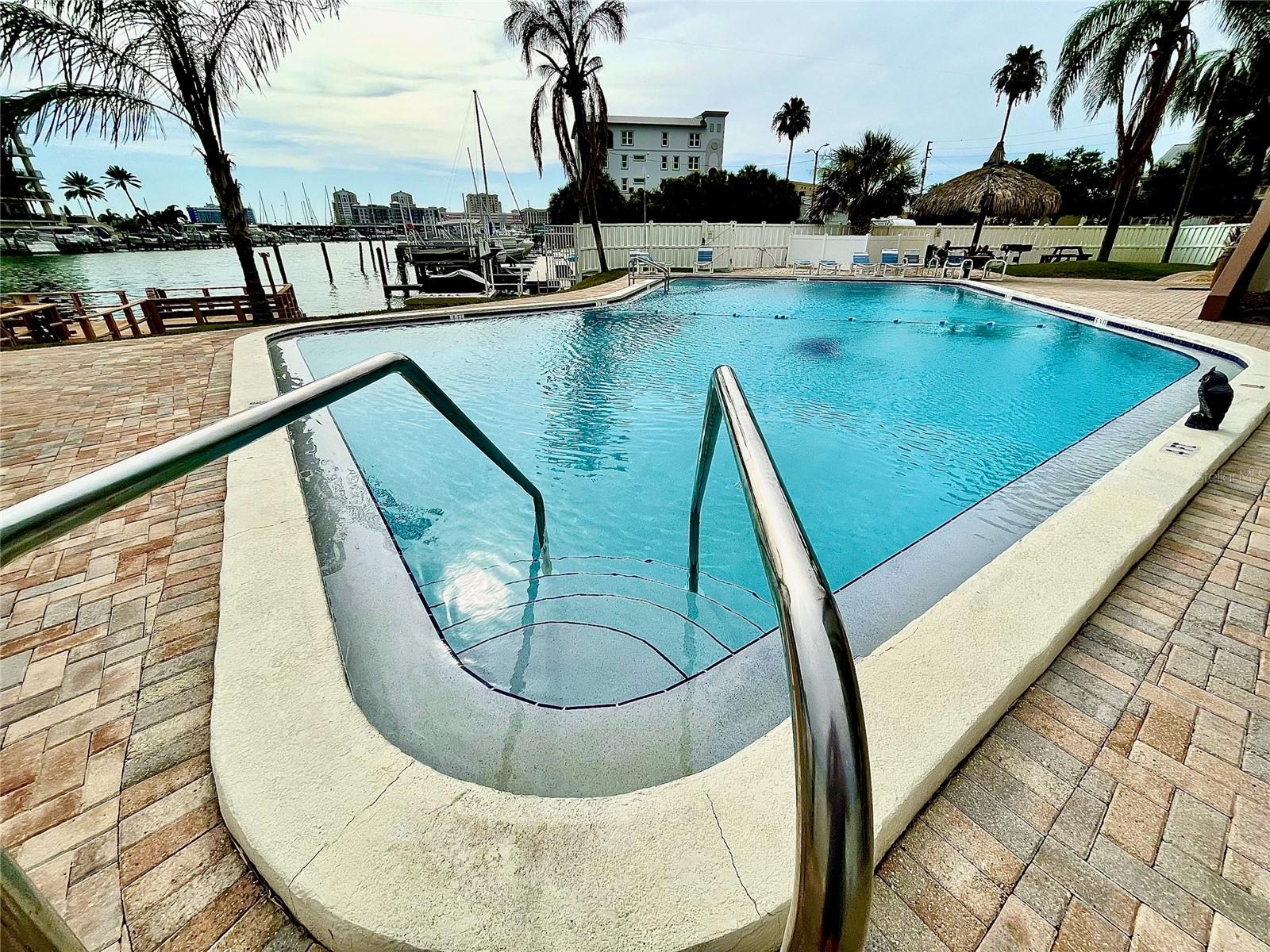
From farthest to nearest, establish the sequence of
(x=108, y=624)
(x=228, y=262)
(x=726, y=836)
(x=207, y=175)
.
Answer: (x=228, y=262), (x=207, y=175), (x=108, y=624), (x=726, y=836)

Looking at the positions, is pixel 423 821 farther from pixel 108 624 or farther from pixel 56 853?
pixel 108 624

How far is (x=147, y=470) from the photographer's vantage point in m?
1.01

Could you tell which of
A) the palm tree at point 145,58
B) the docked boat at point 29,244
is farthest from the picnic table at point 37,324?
the docked boat at point 29,244

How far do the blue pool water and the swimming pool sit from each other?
28mm

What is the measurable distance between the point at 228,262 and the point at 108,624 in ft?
213

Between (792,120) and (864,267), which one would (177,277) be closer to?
(864,267)

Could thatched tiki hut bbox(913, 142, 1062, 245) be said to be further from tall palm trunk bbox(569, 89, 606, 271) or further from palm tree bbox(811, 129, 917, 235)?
tall palm trunk bbox(569, 89, 606, 271)

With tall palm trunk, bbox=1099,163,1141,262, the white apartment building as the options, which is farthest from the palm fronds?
the white apartment building

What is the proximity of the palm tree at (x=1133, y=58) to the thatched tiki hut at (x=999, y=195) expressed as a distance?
79.8 inches

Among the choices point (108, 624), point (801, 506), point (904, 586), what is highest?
point (108, 624)

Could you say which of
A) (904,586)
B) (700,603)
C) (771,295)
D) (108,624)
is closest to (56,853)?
(108,624)

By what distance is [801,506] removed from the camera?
4258mm

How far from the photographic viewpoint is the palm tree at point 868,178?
1217 inches

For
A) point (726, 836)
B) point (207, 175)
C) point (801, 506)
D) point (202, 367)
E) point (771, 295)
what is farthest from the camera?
point (771, 295)
